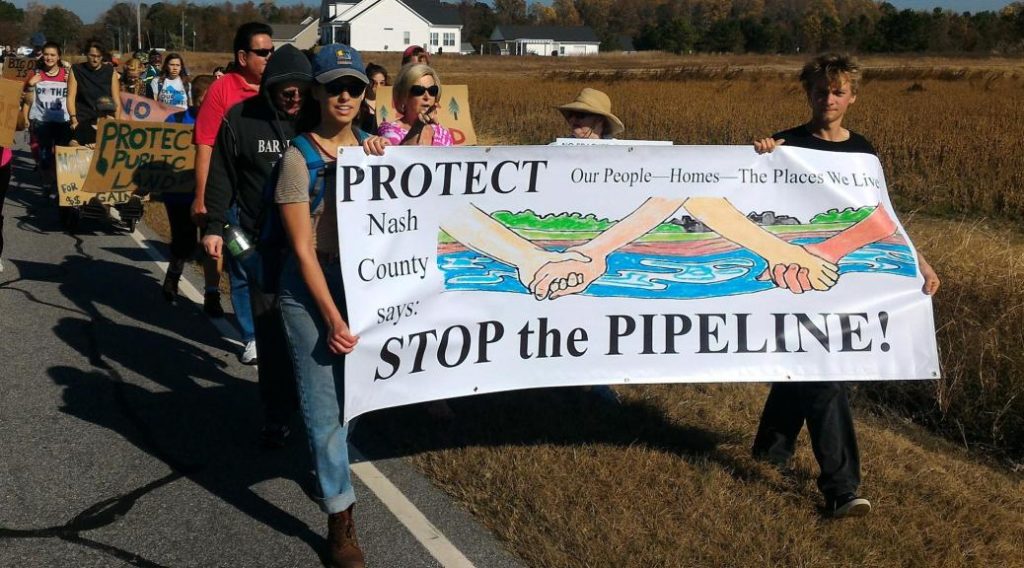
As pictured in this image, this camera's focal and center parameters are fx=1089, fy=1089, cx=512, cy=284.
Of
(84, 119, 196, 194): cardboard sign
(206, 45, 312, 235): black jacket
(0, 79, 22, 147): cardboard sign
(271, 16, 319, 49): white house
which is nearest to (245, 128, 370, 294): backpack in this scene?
(206, 45, 312, 235): black jacket

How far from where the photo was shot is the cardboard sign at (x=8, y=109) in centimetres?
860

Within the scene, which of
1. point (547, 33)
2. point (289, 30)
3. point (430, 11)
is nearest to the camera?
point (430, 11)

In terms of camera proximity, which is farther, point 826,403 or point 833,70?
point 833,70

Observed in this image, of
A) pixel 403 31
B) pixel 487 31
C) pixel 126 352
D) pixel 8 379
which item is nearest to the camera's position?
pixel 8 379

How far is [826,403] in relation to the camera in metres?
4.55

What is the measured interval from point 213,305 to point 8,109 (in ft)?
8.25

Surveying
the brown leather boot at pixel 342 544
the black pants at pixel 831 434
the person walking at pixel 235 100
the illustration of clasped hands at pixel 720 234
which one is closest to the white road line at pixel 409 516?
the brown leather boot at pixel 342 544

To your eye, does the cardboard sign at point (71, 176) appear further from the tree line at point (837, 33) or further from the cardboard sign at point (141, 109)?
the tree line at point (837, 33)

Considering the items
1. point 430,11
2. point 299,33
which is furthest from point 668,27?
point 299,33

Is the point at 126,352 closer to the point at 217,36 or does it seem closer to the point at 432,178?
the point at 432,178

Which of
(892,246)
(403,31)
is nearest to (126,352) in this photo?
(892,246)

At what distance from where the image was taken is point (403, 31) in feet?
362

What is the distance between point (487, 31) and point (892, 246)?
150 metres

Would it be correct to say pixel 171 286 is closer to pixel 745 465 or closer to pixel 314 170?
pixel 314 170
